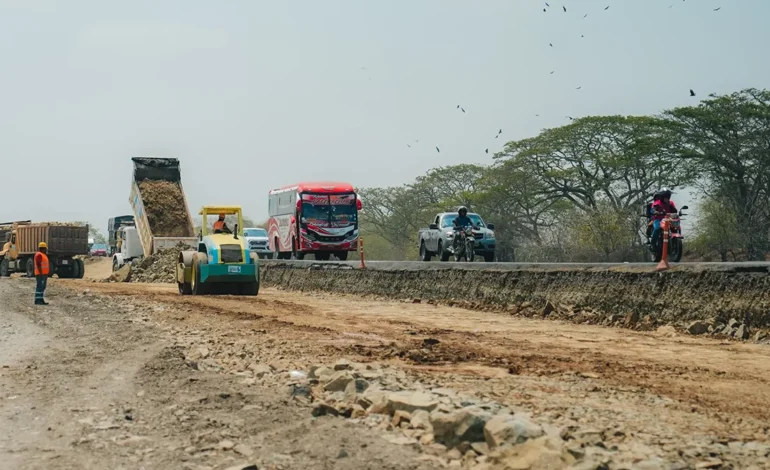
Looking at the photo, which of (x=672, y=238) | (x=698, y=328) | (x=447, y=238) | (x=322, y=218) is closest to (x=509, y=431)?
(x=698, y=328)

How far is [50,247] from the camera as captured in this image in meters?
41.2

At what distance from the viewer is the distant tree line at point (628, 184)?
43.0 m

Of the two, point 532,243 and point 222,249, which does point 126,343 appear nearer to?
point 222,249

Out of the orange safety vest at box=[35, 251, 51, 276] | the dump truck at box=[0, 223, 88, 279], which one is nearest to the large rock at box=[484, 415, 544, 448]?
the orange safety vest at box=[35, 251, 51, 276]

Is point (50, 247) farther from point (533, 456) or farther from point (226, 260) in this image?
point (533, 456)

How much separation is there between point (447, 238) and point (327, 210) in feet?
23.8

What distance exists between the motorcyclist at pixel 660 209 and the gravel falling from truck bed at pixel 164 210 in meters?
20.6

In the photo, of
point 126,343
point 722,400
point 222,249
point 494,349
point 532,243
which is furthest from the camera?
point 532,243

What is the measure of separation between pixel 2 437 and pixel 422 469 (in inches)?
134

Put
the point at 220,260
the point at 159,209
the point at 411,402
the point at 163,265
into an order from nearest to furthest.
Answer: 1. the point at 411,402
2. the point at 220,260
3. the point at 163,265
4. the point at 159,209

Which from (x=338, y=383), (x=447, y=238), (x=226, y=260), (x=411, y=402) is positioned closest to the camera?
(x=411, y=402)

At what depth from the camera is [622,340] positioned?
14375 mm

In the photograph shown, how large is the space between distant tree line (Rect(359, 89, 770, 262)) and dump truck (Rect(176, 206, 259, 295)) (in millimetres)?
24406

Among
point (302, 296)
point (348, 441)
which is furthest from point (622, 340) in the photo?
point (302, 296)
